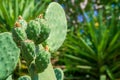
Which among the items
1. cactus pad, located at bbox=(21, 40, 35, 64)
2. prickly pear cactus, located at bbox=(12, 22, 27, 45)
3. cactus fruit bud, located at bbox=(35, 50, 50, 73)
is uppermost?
prickly pear cactus, located at bbox=(12, 22, 27, 45)

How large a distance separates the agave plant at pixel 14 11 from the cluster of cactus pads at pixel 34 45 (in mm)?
3196

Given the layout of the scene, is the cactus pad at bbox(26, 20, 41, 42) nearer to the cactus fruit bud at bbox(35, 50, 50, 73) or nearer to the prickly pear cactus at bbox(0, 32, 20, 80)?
the cactus fruit bud at bbox(35, 50, 50, 73)

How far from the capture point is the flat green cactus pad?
79.4 inches

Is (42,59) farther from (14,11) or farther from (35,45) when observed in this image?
(14,11)

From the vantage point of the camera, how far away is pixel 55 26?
2.11m

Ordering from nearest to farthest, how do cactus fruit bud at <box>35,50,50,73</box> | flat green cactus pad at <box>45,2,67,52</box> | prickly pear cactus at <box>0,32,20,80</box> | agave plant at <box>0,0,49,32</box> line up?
cactus fruit bud at <box>35,50,50,73</box> → prickly pear cactus at <box>0,32,20,80</box> → flat green cactus pad at <box>45,2,67,52</box> → agave plant at <box>0,0,49,32</box>

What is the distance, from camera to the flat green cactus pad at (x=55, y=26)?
2.02 metres

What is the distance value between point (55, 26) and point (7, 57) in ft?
1.04

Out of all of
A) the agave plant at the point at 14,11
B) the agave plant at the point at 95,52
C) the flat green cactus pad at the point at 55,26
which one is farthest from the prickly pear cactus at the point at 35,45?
the agave plant at the point at 95,52

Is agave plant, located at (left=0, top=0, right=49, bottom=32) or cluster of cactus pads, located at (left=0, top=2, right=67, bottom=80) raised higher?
agave plant, located at (left=0, top=0, right=49, bottom=32)

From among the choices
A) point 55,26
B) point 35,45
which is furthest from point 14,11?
point 35,45

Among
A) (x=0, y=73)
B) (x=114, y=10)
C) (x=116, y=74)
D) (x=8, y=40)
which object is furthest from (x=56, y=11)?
(x=114, y=10)

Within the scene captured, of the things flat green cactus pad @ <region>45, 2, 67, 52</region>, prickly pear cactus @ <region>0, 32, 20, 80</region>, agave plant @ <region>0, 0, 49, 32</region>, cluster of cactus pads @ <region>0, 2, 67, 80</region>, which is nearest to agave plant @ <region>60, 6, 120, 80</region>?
agave plant @ <region>0, 0, 49, 32</region>

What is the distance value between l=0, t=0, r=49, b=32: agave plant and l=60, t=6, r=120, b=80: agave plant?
1.64ft
